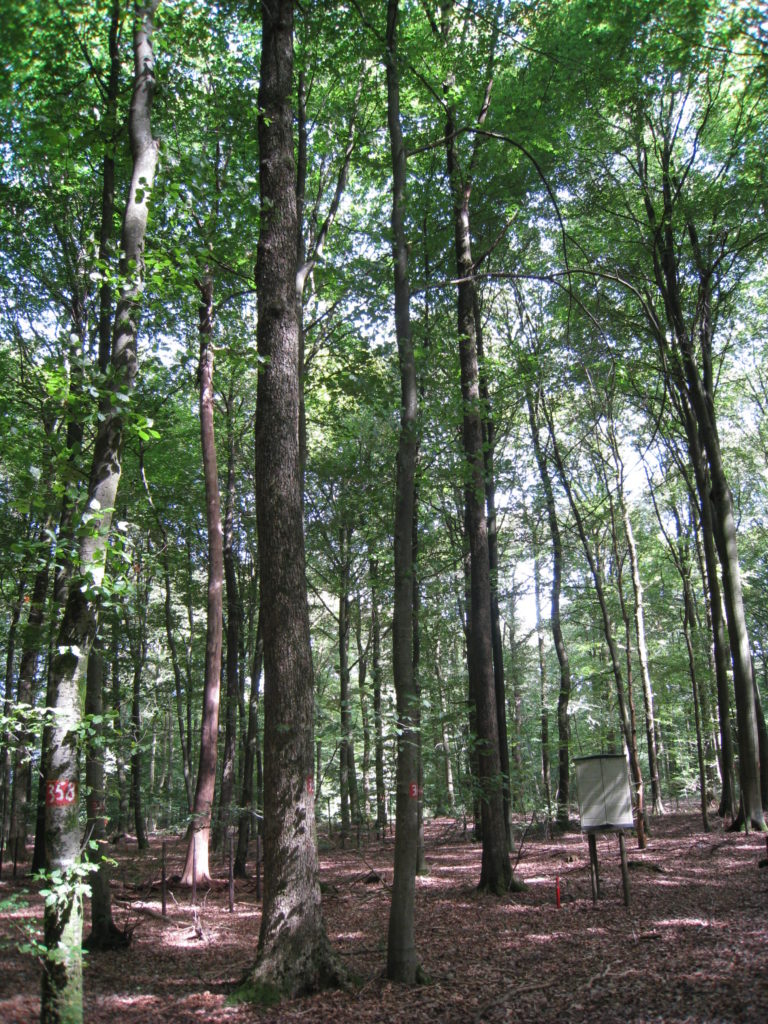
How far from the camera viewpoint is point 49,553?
4.54 meters

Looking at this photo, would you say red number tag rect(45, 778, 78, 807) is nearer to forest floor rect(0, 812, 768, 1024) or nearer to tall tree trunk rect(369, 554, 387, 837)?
forest floor rect(0, 812, 768, 1024)

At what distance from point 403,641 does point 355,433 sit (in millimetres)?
7438

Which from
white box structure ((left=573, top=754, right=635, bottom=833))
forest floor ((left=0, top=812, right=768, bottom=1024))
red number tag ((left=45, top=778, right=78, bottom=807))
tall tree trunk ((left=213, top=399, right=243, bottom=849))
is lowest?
forest floor ((left=0, top=812, right=768, bottom=1024))

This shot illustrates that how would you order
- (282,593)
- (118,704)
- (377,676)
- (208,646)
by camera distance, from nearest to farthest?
(282,593) < (208,646) < (118,704) < (377,676)

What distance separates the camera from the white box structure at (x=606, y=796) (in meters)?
8.24

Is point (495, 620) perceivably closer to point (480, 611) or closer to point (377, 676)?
point (480, 611)

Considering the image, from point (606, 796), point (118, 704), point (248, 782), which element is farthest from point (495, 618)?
point (118, 704)

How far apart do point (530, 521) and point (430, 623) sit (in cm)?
511

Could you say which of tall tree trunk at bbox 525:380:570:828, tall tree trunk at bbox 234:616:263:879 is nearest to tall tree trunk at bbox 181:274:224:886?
tall tree trunk at bbox 234:616:263:879

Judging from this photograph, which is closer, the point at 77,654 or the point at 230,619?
the point at 77,654

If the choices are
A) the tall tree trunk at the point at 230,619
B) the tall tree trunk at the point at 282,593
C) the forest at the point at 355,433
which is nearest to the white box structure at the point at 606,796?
the forest at the point at 355,433

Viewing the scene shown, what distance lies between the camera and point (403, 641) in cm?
597

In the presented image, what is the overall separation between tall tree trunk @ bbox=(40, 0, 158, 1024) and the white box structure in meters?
6.37

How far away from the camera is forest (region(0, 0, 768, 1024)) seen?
4805 mm
